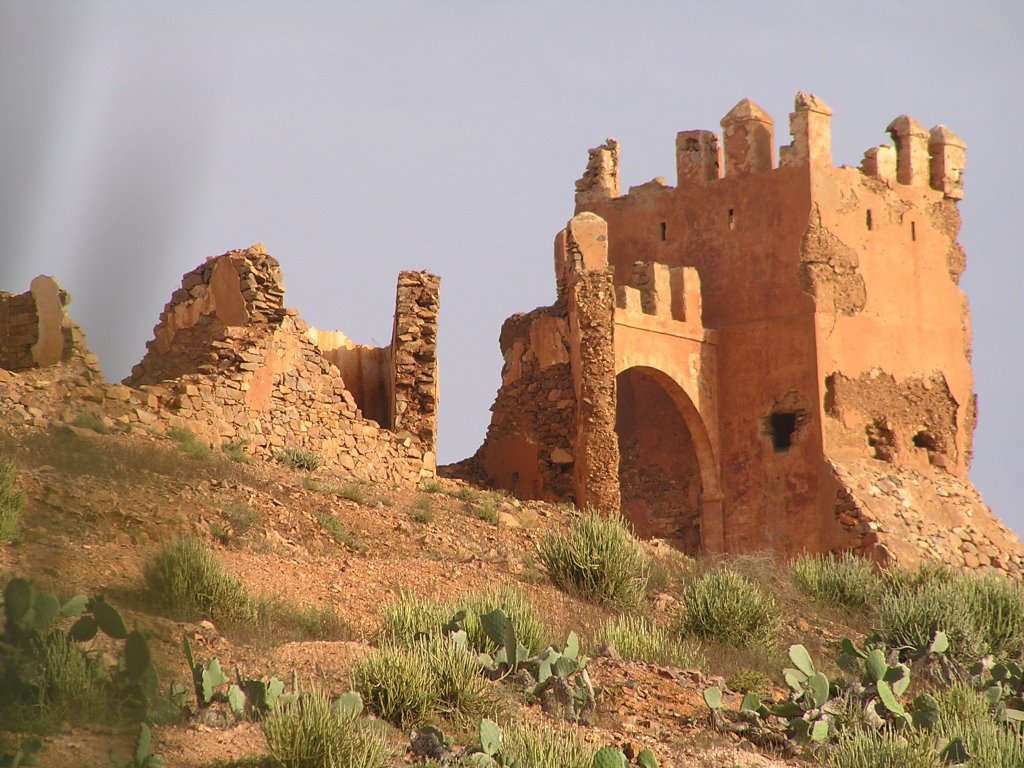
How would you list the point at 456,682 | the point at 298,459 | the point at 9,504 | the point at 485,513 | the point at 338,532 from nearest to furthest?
the point at 456,682, the point at 9,504, the point at 338,532, the point at 298,459, the point at 485,513

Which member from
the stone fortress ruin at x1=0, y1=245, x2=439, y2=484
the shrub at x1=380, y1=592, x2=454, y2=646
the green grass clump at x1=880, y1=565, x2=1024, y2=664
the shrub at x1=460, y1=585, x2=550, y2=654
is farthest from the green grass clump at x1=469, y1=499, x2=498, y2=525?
the shrub at x1=380, y1=592, x2=454, y2=646

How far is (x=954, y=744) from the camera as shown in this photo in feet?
37.1

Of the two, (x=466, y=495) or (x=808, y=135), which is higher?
(x=808, y=135)

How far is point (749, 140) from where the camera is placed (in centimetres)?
2672

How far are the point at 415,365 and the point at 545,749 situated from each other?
1160 centimetres

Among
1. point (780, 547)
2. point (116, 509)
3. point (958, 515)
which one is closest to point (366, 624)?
point (116, 509)

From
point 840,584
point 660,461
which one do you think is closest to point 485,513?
point 840,584

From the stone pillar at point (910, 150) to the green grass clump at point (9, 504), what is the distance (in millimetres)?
18740

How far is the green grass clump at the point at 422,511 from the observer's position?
1770cm

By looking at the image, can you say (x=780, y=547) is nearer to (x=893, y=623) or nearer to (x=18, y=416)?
(x=893, y=623)

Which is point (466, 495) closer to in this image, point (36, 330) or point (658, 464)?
point (36, 330)

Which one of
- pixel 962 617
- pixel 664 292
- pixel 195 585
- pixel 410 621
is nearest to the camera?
pixel 195 585

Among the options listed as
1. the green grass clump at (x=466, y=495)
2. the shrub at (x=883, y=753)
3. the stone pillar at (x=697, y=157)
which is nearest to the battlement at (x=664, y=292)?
the stone pillar at (x=697, y=157)

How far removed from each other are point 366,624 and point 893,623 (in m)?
5.50
